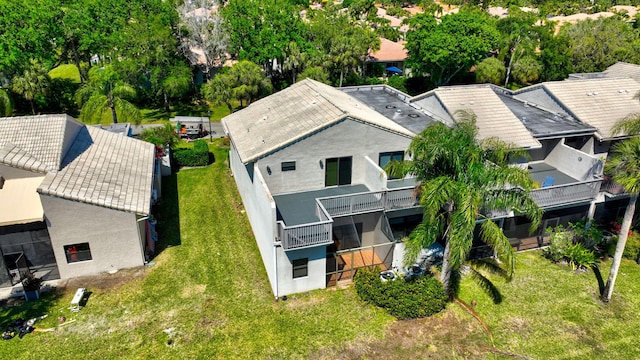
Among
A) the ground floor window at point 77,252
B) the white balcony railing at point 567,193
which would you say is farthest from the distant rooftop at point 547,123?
the ground floor window at point 77,252

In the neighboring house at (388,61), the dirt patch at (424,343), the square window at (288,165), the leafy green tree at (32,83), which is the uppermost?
the neighboring house at (388,61)

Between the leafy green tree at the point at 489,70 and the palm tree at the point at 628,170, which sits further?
the leafy green tree at the point at 489,70

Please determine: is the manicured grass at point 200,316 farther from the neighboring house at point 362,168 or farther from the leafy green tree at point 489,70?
the leafy green tree at point 489,70

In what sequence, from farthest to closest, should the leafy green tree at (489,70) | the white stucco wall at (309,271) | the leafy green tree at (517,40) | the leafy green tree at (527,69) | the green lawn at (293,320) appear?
the leafy green tree at (517,40) < the leafy green tree at (527,69) < the leafy green tree at (489,70) < the white stucco wall at (309,271) < the green lawn at (293,320)

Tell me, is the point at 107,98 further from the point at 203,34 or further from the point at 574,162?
the point at 574,162

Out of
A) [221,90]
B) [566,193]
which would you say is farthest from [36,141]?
[566,193]

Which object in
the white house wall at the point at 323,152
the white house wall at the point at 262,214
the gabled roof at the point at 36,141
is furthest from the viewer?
the white house wall at the point at 323,152
